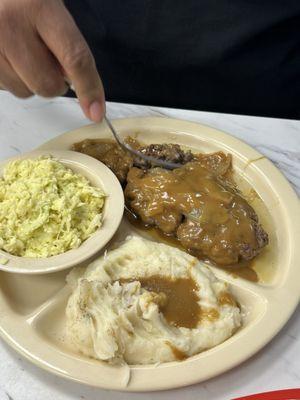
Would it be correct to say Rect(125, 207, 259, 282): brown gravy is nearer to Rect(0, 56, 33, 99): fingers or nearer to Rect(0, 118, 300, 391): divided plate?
Rect(0, 118, 300, 391): divided plate

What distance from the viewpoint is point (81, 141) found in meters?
3.11

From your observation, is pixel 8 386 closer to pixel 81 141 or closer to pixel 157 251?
pixel 157 251

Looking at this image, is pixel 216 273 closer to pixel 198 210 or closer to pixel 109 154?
pixel 198 210

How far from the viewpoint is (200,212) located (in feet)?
8.65

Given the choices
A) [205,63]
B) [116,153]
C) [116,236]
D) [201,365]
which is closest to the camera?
[201,365]

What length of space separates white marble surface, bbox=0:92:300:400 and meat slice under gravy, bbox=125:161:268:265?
0.44 metres

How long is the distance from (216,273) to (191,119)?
1.22m

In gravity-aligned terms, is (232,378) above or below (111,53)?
below

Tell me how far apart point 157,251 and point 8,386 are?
0.92m

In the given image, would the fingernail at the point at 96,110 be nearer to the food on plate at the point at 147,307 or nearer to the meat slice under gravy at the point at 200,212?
the meat slice under gravy at the point at 200,212

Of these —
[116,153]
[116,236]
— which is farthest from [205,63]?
[116,236]

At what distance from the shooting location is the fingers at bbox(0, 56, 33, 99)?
2.47 m

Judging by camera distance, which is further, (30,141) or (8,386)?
(30,141)

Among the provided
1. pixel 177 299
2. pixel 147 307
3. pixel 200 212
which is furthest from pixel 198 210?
pixel 147 307
